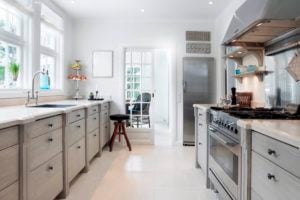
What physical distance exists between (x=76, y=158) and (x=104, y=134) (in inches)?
66.9

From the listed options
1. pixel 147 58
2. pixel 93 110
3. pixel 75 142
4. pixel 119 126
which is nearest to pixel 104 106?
pixel 119 126

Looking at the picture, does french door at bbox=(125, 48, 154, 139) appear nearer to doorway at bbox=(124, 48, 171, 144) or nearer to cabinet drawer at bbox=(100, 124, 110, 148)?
doorway at bbox=(124, 48, 171, 144)

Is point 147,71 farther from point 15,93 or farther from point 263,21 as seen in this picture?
point 263,21

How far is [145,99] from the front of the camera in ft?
17.5

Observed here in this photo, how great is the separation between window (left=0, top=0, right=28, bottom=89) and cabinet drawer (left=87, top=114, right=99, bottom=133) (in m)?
1.01

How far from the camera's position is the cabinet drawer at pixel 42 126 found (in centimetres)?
180

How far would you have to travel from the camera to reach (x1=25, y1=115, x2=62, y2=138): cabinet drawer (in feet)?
5.90

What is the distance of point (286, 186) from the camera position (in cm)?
116

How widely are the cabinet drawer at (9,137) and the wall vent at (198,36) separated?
4.15 m

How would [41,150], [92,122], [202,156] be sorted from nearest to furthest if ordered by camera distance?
[41,150], [202,156], [92,122]

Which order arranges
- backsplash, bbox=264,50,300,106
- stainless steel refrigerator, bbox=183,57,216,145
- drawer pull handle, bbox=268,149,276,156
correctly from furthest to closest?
1. stainless steel refrigerator, bbox=183,57,216,145
2. backsplash, bbox=264,50,300,106
3. drawer pull handle, bbox=268,149,276,156

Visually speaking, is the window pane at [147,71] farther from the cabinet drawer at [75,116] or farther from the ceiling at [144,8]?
the cabinet drawer at [75,116]

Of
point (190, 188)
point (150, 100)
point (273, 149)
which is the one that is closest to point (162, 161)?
point (190, 188)

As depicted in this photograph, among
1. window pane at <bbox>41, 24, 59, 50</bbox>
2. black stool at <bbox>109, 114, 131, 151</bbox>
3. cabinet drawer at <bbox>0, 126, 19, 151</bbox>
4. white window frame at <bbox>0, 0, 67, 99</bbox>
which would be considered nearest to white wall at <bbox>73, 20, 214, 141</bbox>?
black stool at <bbox>109, 114, 131, 151</bbox>
